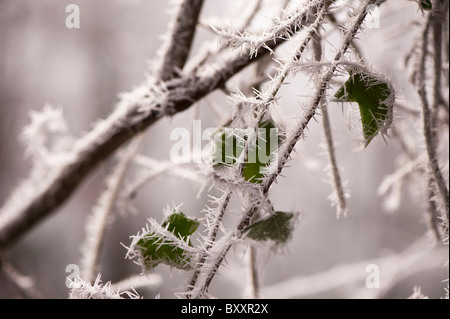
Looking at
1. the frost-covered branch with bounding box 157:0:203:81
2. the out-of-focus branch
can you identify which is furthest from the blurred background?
the frost-covered branch with bounding box 157:0:203:81

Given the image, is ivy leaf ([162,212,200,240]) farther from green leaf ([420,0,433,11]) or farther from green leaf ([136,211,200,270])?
green leaf ([420,0,433,11])

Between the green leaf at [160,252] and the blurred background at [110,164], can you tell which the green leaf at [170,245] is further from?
the blurred background at [110,164]

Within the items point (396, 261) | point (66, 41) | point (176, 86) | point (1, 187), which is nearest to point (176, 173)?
point (176, 86)

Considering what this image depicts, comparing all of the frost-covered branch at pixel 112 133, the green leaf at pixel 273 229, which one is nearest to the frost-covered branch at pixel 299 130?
the green leaf at pixel 273 229

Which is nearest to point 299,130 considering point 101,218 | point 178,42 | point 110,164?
point 178,42

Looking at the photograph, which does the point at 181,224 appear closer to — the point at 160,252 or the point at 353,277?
the point at 160,252
